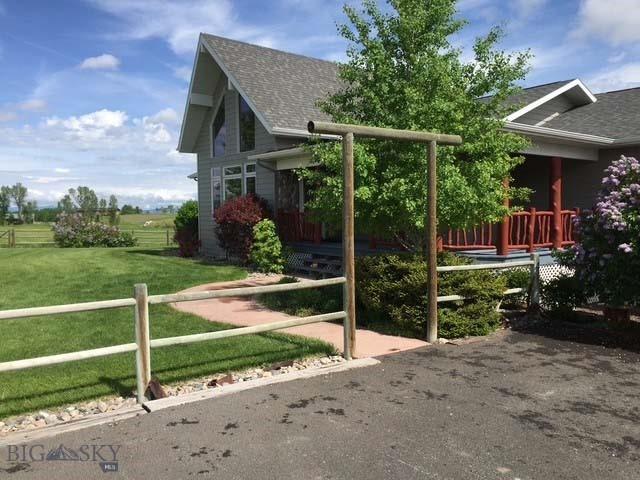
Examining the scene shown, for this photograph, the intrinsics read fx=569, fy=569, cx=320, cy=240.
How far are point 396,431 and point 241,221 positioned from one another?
11505 mm

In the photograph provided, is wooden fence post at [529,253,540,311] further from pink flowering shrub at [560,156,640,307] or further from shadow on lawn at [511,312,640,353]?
pink flowering shrub at [560,156,640,307]

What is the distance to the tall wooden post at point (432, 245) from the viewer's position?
7539 millimetres

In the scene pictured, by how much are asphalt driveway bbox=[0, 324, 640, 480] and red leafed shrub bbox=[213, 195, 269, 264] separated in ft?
32.3

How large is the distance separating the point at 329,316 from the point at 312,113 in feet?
36.7

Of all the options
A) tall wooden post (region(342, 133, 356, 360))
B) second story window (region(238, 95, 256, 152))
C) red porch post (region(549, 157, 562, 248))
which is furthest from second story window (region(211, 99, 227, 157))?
tall wooden post (region(342, 133, 356, 360))

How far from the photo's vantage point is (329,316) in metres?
6.71

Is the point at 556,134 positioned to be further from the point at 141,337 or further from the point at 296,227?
the point at 141,337

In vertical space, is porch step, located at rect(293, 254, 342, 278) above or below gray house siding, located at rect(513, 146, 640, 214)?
below

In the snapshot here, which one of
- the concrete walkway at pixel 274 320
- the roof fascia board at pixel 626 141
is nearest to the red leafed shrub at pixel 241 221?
the concrete walkway at pixel 274 320

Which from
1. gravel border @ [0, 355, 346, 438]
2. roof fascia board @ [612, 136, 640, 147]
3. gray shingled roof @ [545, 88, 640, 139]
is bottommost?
gravel border @ [0, 355, 346, 438]

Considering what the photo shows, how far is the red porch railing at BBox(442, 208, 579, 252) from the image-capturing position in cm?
1235

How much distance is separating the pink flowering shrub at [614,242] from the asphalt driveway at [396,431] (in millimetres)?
1803

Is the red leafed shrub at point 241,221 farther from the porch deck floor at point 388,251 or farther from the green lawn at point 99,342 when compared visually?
the green lawn at point 99,342

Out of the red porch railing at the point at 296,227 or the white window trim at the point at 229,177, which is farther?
the white window trim at the point at 229,177
